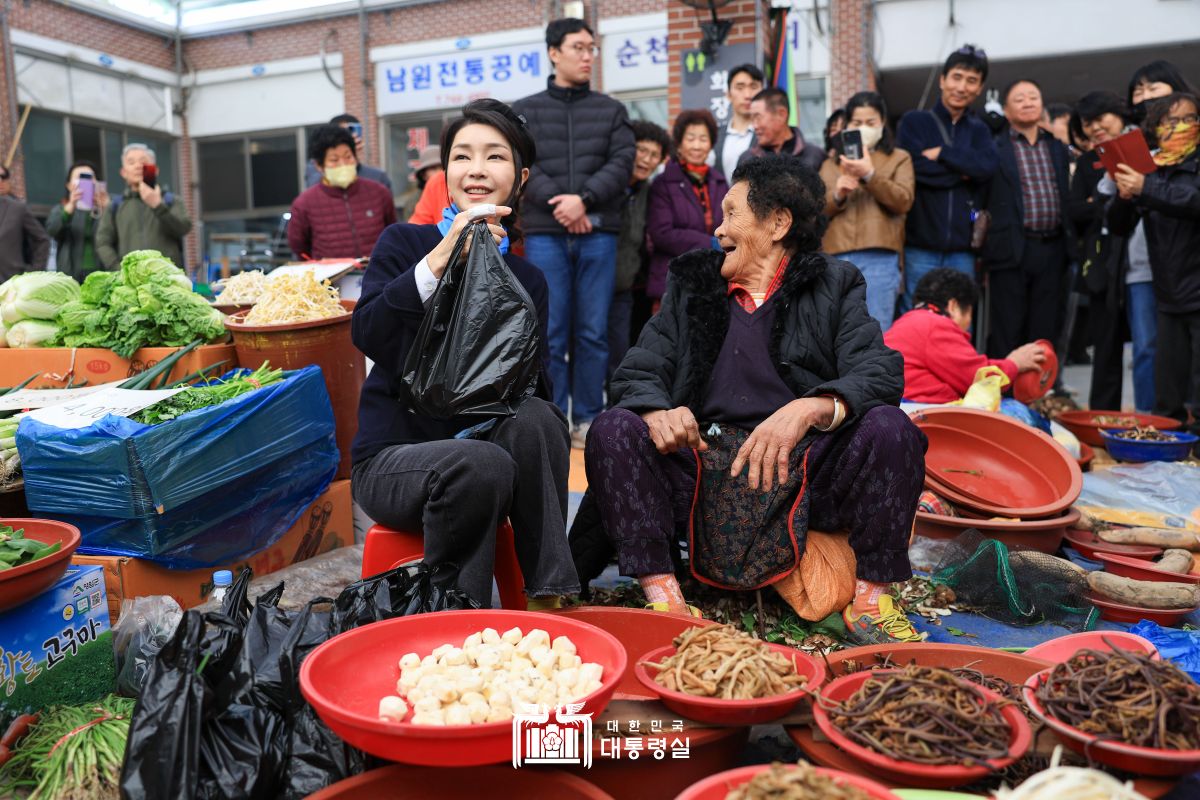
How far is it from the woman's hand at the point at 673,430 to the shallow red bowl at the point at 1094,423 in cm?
363

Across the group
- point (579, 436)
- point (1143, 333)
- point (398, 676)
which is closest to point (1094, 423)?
point (1143, 333)

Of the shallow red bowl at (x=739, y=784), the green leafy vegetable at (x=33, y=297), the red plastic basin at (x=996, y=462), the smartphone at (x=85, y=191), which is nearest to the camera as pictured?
the shallow red bowl at (x=739, y=784)

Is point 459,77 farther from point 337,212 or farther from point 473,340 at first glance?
point 473,340

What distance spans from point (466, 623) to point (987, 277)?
5.50 metres

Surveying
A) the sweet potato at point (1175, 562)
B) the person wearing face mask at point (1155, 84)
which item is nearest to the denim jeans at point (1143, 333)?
the person wearing face mask at point (1155, 84)

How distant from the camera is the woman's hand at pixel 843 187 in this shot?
5520 millimetres

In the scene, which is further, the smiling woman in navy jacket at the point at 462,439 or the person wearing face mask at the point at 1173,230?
the person wearing face mask at the point at 1173,230

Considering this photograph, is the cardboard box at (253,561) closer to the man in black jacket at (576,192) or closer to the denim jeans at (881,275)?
the man in black jacket at (576,192)

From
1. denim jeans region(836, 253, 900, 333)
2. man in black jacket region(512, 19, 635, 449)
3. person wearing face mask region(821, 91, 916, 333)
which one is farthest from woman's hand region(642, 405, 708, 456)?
denim jeans region(836, 253, 900, 333)

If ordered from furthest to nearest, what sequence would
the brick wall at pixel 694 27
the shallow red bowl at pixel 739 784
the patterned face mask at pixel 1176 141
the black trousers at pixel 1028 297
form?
the brick wall at pixel 694 27
the black trousers at pixel 1028 297
the patterned face mask at pixel 1176 141
the shallow red bowl at pixel 739 784

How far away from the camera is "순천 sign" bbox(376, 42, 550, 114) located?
14.9 meters

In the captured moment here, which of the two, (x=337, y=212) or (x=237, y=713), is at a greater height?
(x=337, y=212)

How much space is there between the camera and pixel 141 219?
24.6 ft

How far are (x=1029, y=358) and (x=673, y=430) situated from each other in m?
2.90
